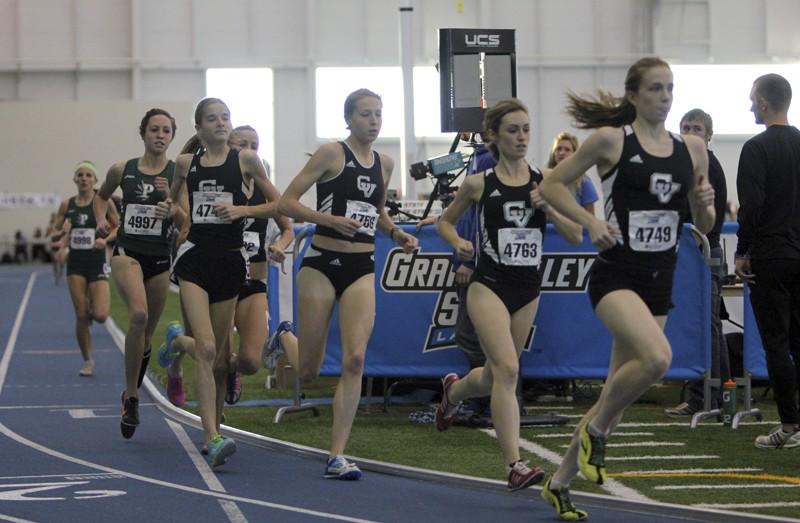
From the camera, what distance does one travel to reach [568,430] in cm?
901

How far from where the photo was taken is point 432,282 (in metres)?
9.62

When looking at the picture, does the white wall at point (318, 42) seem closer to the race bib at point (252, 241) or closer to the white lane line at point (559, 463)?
the race bib at point (252, 241)

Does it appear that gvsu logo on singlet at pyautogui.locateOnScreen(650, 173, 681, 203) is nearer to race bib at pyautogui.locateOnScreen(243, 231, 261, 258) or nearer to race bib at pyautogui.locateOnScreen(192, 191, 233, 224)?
race bib at pyautogui.locateOnScreen(192, 191, 233, 224)

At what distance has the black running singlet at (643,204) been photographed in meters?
5.86

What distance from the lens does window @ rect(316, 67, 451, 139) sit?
118ft

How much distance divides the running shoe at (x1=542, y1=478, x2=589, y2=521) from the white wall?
29.6 m

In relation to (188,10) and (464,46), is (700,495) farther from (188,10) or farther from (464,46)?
(188,10)

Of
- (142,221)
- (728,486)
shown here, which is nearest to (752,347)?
(728,486)

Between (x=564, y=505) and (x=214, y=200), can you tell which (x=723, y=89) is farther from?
(x=564, y=505)

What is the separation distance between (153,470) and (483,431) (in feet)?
7.48

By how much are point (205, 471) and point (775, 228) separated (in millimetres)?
3318

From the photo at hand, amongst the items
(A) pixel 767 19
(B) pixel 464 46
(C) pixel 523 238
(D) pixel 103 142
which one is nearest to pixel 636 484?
(C) pixel 523 238

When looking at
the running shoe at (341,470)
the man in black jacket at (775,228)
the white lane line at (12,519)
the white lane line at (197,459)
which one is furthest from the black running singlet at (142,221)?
the man in black jacket at (775,228)

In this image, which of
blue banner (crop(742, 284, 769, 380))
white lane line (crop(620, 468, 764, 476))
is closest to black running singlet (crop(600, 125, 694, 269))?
white lane line (crop(620, 468, 764, 476))
